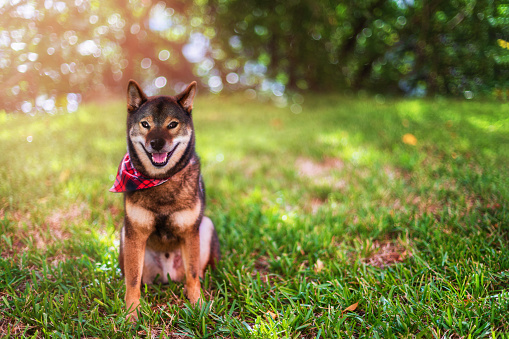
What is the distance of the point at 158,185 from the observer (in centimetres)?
205

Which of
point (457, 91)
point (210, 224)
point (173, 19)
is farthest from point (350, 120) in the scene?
point (173, 19)

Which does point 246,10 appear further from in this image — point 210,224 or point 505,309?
point 505,309

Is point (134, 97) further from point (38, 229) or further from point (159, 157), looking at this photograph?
point (38, 229)

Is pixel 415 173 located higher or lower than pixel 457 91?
lower

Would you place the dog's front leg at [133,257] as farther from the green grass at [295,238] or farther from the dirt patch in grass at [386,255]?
the dirt patch in grass at [386,255]

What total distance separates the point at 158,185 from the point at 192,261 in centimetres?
57

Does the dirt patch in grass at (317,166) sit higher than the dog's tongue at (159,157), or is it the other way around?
the dog's tongue at (159,157)

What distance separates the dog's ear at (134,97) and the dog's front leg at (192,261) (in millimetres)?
906

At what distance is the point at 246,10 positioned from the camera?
9164mm

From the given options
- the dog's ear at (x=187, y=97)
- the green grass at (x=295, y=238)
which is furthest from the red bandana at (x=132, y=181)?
the green grass at (x=295, y=238)

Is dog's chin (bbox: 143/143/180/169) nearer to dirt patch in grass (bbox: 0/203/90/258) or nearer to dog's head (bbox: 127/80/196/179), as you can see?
dog's head (bbox: 127/80/196/179)

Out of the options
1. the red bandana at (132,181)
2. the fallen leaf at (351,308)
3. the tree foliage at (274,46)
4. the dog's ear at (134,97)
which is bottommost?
the fallen leaf at (351,308)

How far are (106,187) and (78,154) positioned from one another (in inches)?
52.9

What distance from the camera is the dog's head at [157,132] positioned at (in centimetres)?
199
